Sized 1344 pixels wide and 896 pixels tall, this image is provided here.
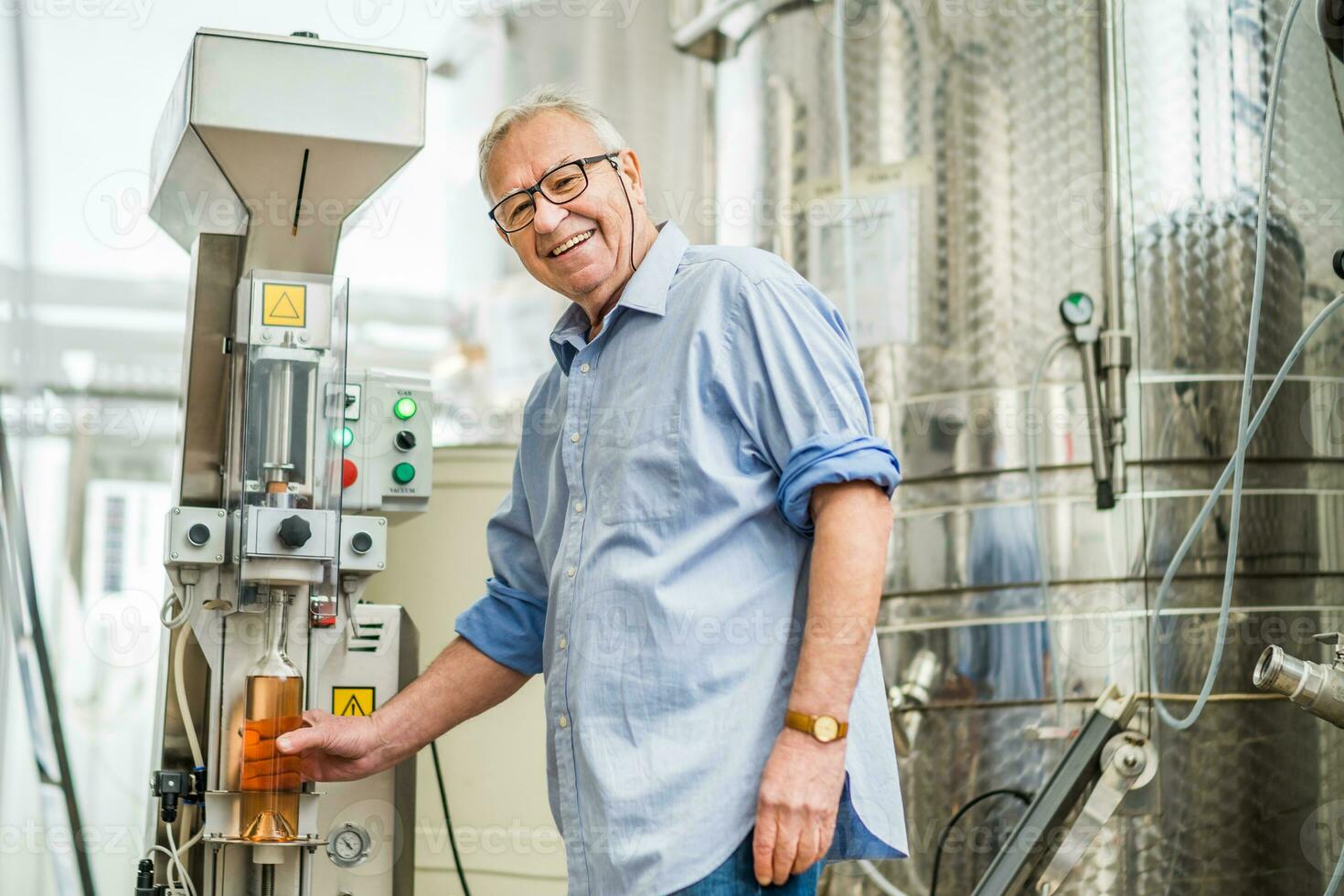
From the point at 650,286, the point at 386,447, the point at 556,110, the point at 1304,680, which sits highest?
the point at 556,110

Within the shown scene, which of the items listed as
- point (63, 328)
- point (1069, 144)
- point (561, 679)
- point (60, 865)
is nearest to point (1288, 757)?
point (1069, 144)

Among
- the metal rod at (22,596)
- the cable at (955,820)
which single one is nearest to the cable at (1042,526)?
the cable at (955,820)

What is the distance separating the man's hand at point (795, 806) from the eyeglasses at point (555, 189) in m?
0.69

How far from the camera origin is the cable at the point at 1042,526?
251 centimetres

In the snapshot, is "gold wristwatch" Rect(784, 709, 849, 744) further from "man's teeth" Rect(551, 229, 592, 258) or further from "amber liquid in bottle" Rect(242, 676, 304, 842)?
"amber liquid in bottle" Rect(242, 676, 304, 842)

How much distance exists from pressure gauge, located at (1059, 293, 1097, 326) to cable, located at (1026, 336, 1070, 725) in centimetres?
4

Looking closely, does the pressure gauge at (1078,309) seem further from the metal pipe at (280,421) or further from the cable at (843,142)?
the metal pipe at (280,421)

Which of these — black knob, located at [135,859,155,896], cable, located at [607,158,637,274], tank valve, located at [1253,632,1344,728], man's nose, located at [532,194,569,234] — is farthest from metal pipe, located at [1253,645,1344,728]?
black knob, located at [135,859,155,896]

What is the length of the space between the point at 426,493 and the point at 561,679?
81cm

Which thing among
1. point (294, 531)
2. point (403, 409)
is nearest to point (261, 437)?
point (294, 531)

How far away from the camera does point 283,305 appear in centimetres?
178

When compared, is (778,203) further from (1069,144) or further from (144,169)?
(144,169)

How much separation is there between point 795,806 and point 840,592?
21cm

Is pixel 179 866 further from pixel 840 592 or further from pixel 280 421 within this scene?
pixel 840 592
